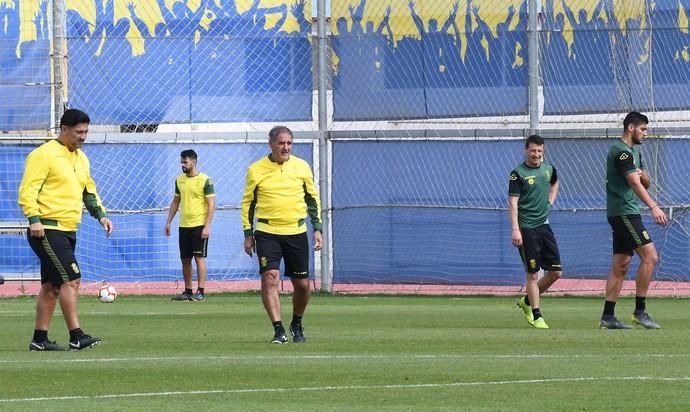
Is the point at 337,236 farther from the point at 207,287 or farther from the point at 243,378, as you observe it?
the point at 243,378

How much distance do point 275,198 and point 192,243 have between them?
26.3ft

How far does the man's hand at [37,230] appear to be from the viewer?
39.8 feet

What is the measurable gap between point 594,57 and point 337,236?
14.9 feet

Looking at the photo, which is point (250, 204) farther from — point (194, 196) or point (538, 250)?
point (194, 196)

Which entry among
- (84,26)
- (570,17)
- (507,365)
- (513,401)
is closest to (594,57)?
(570,17)

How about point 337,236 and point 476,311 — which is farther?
point 337,236

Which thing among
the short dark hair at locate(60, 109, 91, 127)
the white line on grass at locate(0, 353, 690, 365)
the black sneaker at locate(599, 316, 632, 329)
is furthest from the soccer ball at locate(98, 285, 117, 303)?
the white line on grass at locate(0, 353, 690, 365)

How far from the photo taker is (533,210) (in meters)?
15.4

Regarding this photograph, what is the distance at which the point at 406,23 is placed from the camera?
22.6 m

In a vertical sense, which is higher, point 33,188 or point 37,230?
point 33,188

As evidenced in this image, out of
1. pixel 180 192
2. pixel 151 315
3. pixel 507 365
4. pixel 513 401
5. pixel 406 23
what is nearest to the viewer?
pixel 513 401

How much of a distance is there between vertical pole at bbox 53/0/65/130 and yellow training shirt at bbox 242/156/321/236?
33.0 feet

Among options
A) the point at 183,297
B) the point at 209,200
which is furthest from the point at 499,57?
the point at 183,297

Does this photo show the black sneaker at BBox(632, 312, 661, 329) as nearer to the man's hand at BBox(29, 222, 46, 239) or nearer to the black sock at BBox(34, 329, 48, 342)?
the black sock at BBox(34, 329, 48, 342)
